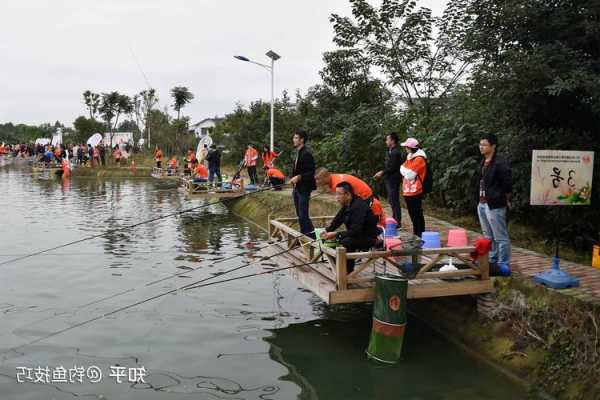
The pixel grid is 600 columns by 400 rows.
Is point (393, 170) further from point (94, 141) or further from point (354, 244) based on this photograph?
point (94, 141)

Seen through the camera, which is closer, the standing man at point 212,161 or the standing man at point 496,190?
the standing man at point 496,190

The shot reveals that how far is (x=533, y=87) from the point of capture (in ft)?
26.6

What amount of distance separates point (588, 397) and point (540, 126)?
16.3 feet

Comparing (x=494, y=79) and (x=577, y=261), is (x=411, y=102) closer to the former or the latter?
(x=494, y=79)

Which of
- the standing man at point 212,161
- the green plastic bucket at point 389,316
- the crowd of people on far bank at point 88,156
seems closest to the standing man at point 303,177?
the green plastic bucket at point 389,316

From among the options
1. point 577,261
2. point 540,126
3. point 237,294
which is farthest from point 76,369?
point 540,126

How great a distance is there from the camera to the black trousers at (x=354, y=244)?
686 cm

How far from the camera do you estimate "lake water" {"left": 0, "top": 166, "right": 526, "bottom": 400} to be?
587 cm

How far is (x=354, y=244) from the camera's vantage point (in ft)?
22.6

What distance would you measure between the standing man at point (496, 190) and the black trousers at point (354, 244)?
144cm

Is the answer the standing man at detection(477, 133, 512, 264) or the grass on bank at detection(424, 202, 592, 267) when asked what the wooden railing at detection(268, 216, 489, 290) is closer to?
the standing man at detection(477, 133, 512, 264)

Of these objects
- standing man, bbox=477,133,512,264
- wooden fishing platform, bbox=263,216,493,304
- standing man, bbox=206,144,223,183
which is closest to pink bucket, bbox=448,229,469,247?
wooden fishing platform, bbox=263,216,493,304

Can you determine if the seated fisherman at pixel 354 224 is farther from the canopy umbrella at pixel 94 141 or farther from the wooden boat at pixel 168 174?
the canopy umbrella at pixel 94 141

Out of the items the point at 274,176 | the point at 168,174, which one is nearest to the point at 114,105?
the point at 168,174
